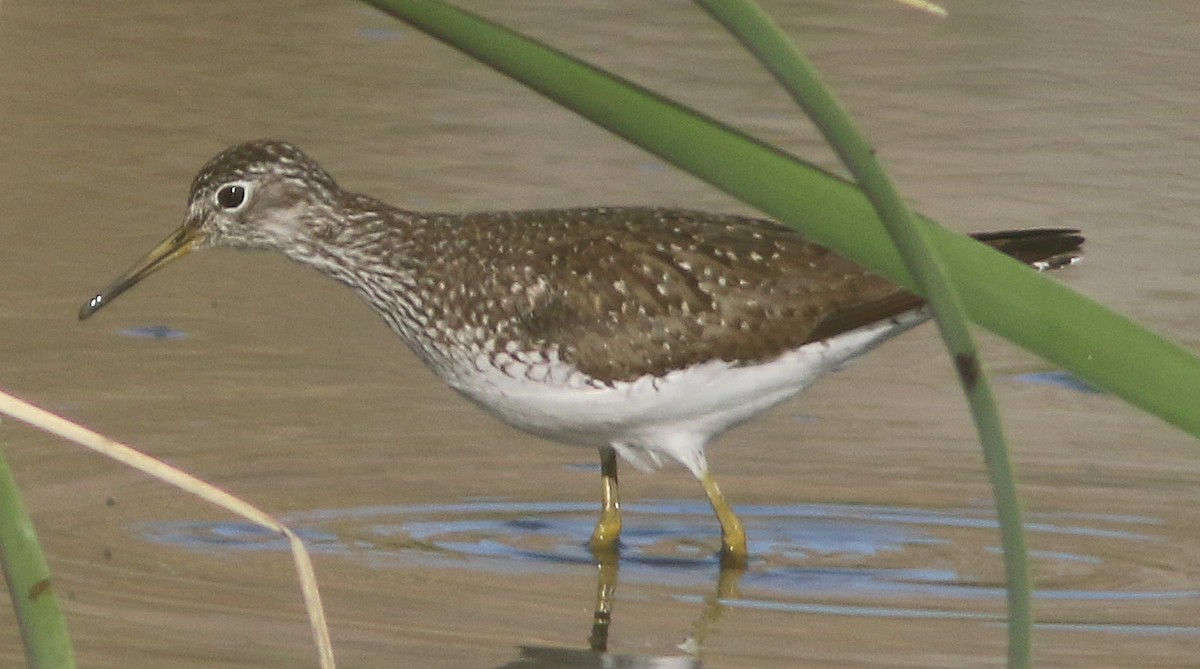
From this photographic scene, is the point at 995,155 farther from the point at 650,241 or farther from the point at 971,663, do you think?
the point at 971,663

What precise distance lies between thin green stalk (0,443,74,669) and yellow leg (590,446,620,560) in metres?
3.76

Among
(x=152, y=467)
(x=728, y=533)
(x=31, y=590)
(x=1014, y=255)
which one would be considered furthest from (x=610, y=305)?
(x=31, y=590)

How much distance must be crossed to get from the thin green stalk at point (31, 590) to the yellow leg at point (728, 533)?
3783 mm

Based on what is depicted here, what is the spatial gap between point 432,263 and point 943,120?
492 centimetres

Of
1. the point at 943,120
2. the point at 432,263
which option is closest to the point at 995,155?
the point at 943,120

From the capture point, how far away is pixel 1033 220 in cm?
923

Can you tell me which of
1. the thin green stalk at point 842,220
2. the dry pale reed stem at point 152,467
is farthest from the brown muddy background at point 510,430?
the thin green stalk at point 842,220

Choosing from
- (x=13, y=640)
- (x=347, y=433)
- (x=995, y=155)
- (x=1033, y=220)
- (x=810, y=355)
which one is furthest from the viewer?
(x=995, y=155)

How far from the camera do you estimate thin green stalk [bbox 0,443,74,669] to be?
260 cm

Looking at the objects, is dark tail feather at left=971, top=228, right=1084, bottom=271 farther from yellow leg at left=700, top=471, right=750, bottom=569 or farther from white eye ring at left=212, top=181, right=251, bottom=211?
white eye ring at left=212, top=181, right=251, bottom=211

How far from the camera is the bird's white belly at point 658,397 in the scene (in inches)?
243

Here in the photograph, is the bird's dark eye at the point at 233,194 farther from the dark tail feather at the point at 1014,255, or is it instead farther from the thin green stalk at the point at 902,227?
the thin green stalk at the point at 902,227

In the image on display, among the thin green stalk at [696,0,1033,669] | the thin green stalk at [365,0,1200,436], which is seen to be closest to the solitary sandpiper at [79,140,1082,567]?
the thin green stalk at [365,0,1200,436]

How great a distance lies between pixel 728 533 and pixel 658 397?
0.47 metres
